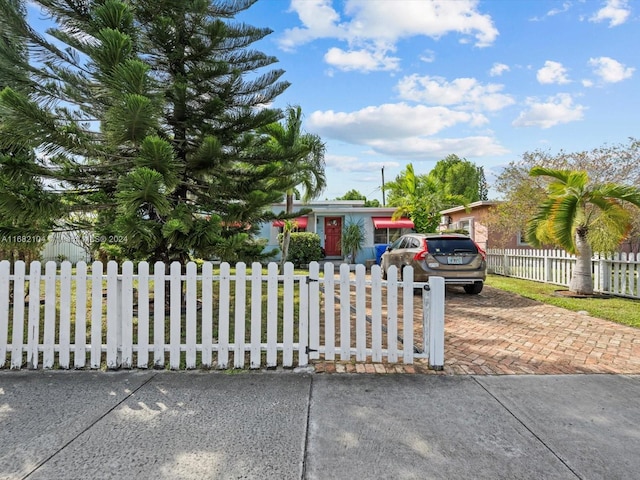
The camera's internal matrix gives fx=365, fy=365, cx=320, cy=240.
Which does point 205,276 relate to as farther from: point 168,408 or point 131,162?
point 131,162

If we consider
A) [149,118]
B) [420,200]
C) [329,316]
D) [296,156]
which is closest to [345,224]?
[420,200]

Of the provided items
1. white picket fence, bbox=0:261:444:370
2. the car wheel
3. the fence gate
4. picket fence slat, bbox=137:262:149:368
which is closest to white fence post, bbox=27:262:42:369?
white picket fence, bbox=0:261:444:370

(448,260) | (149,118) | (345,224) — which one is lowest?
(448,260)

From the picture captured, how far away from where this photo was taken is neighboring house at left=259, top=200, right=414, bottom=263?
17594 mm

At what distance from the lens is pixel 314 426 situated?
264 centimetres

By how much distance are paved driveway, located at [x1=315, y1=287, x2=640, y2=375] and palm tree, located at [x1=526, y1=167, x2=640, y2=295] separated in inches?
75.2

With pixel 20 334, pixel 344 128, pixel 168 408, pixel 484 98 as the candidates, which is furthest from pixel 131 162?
pixel 344 128

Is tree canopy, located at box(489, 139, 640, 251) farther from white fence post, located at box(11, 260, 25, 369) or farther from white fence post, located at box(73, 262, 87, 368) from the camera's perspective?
white fence post, located at box(11, 260, 25, 369)

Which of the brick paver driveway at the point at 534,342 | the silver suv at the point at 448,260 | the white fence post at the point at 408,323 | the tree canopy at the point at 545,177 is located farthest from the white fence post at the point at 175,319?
the tree canopy at the point at 545,177

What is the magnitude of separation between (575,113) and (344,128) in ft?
43.5

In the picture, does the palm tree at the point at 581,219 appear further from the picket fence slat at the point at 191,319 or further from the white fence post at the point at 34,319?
the white fence post at the point at 34,319

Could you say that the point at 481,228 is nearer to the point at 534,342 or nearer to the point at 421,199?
the point at 421,199

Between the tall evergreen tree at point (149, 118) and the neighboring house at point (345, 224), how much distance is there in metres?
10.6

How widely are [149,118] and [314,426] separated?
12.7 ft
